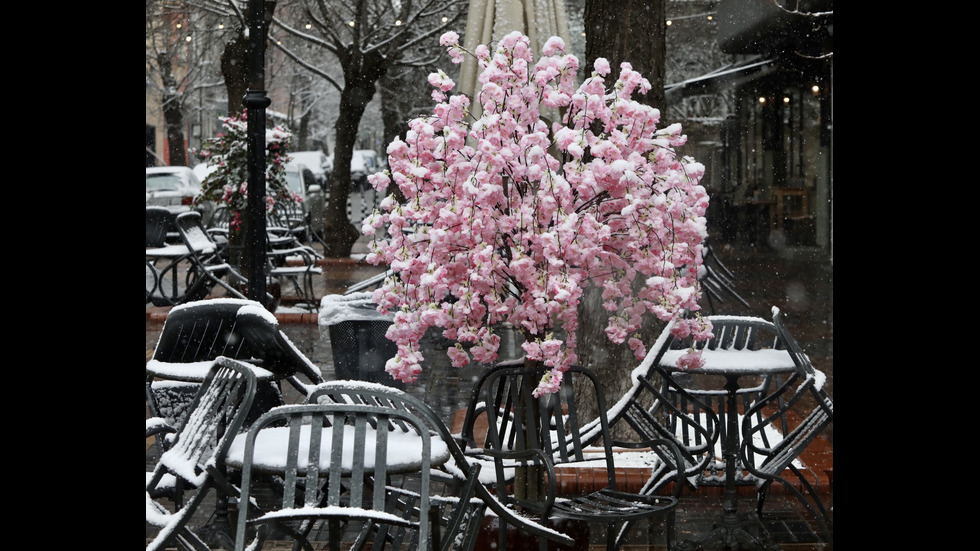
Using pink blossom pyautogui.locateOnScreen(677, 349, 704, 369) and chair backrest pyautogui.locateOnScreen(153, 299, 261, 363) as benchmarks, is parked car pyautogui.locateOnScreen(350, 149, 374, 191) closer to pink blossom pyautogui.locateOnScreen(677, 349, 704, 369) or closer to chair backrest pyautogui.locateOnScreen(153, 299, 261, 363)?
chair backrest pyautogui.locateOnScreen(153, 299, 261, 363)

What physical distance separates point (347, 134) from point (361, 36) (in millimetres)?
1610

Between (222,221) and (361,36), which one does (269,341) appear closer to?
(361,36)

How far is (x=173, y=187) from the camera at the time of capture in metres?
15.2

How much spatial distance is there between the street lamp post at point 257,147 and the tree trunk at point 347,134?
4.14 meters

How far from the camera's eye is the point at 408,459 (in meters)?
3.16

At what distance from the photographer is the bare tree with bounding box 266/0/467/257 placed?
863cm

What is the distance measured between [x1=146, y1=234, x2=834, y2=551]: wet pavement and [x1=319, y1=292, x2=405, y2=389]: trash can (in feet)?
3.73

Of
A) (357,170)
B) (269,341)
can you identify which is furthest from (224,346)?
(357,170)

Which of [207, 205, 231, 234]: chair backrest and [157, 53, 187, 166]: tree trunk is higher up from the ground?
[157, 53, 187, 166]: tree trunk

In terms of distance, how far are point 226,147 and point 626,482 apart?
20.1 feet

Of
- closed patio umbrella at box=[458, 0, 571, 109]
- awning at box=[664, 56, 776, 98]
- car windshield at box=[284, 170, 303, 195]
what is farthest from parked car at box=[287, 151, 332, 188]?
closed patio umbrella at box=[458, 0, 571, 109]

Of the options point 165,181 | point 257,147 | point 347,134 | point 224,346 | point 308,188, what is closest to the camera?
point 224,346

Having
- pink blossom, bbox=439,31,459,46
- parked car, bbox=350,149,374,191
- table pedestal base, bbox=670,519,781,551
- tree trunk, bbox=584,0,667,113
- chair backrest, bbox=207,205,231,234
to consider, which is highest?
tree trunk, bbox=584,0,667,113
